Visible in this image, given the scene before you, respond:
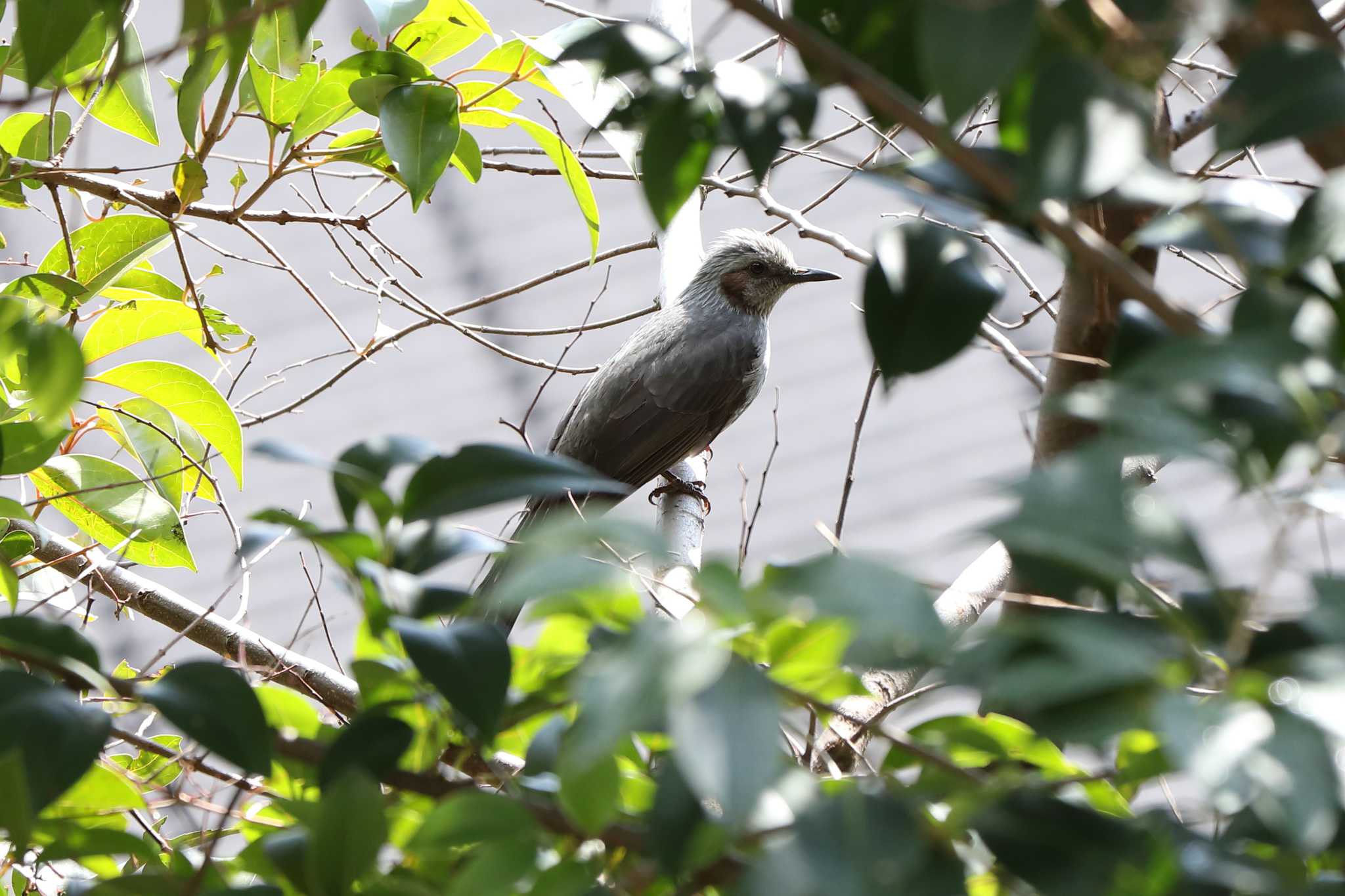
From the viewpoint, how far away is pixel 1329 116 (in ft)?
1.88

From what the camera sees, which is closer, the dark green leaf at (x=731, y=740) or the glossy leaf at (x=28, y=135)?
the dark green leaf at (x=731, y=740)

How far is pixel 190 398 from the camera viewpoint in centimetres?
183

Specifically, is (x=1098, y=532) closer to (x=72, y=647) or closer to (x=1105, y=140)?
(x=1105, y=140)

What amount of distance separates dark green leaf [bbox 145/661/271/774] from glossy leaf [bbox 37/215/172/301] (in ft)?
4.44

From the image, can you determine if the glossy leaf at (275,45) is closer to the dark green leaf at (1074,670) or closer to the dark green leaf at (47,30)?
the dark green leaf at (47,30)

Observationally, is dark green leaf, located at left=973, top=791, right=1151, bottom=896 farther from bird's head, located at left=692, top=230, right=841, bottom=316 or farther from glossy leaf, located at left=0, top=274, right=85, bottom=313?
bird's head, located at left=692, top=230, right=841, bottom=316

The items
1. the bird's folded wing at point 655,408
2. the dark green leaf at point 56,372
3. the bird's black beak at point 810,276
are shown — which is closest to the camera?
the dark green leaf at point 56,372

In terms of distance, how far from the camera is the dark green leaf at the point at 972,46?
51 cm

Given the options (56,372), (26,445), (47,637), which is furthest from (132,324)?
(47,637)

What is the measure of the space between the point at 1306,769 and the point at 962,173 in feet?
1.32

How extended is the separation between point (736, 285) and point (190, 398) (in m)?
3.01

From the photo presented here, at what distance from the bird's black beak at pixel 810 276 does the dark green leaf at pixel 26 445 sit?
350cm

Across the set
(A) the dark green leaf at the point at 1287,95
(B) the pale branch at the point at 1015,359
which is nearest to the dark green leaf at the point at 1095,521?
(A) the dark green leaf at the point at 1287,95

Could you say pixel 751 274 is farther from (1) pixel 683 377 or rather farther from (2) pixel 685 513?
(2) pixel 685 513
